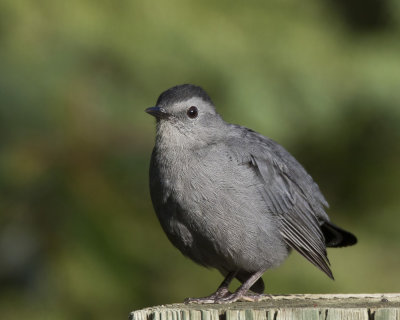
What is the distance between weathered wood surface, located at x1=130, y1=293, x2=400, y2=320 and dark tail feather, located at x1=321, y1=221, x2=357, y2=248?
113 centimetres

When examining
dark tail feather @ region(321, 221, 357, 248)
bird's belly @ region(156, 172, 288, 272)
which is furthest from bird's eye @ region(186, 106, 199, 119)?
dark tail feather @ region(321, 221, 357, 248)

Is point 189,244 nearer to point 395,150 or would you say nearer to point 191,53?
point 191,53

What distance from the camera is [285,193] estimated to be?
17.0ft

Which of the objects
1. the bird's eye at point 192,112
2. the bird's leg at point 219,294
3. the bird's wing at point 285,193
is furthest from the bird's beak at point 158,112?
the bird's leg at point 219,294

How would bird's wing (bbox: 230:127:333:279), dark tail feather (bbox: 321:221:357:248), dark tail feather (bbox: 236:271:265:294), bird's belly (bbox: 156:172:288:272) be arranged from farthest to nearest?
dark tail feather (bbox: 321:221:357:248) < dark tail feather (bbox: 236:271:265:294) < bird's wing (bbox: 230:127:333:279) < bird's belly (bbox: 156:172:288:272)

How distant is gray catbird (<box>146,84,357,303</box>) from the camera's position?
15.8 ft

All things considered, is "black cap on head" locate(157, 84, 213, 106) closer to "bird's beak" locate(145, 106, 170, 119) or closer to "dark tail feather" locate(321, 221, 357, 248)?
"bird's beak" locate(145, 106, 170, 119)

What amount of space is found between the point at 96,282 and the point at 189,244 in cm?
156

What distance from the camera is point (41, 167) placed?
641cm

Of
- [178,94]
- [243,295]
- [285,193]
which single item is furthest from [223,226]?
[178,94]

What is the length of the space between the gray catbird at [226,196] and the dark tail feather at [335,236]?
0.27m


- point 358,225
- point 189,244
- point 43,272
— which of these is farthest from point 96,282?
point 358,225

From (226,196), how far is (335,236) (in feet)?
3.95

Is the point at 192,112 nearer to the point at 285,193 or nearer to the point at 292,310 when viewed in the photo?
the point at 285,193
